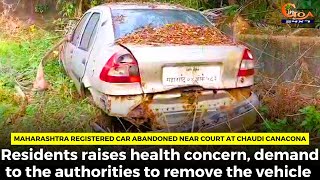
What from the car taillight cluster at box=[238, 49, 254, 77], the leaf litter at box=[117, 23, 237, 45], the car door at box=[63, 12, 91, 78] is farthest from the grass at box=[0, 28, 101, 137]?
the car taillight cluster at box=[238, 49, 254, 77]

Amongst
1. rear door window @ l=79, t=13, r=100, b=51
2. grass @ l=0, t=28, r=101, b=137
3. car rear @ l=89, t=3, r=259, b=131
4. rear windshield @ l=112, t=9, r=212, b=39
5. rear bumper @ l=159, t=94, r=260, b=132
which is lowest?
grass @ l=0, t=28, r=101, b=137

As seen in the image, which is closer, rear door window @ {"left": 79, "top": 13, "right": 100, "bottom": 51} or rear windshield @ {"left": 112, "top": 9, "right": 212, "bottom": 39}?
rear windshield @ {"left": 112, "top": 9, "right": 212, "bottom": 39}

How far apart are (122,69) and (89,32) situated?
3.59ft

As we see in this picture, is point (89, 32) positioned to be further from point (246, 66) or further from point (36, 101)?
point (246, 66)

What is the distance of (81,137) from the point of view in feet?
10.9

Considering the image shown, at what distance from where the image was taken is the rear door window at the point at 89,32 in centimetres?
Answer: 420

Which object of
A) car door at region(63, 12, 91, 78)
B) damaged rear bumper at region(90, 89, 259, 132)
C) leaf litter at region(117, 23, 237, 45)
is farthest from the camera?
car door at region(63, 12, 91, 78)

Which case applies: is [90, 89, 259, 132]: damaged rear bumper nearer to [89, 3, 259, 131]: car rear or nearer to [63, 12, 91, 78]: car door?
[89, 3, 259, 131]: car rear

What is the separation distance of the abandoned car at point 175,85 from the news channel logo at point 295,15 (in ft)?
4.68

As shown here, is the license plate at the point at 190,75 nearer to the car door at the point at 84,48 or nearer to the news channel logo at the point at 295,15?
the car door at the point at 84,48

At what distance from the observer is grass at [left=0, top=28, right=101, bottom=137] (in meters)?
3.90

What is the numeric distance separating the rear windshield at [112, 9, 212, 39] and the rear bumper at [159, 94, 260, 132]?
911 millimetres

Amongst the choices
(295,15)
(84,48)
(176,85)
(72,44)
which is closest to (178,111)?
(176,85)

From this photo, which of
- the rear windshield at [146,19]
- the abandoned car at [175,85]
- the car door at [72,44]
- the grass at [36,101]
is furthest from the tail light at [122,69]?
the car door at [72,44]
